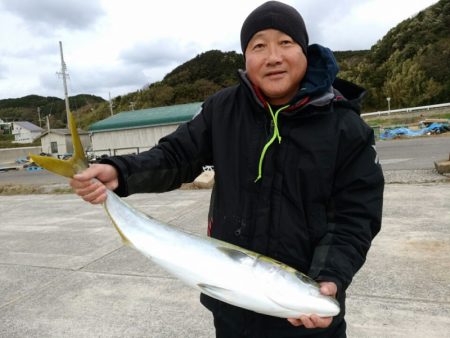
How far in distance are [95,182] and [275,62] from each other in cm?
94

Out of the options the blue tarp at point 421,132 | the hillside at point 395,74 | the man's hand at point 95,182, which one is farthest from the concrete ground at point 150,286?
the hillside at point 395,74

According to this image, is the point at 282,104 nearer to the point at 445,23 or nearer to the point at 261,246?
the point at 261,246

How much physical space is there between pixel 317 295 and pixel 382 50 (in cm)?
7349

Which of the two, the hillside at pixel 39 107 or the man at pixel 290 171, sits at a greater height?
the hillside at pixel 39 107

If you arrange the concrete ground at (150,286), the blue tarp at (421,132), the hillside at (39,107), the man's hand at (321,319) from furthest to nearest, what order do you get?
the hillside at (39,107)
the blue tarp at (421,132)
the concrete ground at (150,286)
the man's hand at (321,319)

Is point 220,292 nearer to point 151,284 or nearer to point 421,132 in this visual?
point 151,284

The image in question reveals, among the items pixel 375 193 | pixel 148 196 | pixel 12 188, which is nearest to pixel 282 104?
pixel 375 193

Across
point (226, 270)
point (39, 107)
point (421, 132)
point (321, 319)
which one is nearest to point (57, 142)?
point (421, 132)

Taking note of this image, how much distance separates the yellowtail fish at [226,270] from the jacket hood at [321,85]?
0.69 meters

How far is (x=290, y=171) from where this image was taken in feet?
5.81

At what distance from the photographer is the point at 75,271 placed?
15.0ft

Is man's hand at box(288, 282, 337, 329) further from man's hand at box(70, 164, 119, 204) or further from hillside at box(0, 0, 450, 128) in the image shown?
hillside at box(0, 0, 450, 128)

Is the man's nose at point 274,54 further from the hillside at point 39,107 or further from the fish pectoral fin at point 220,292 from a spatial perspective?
the hillside at point 39,107

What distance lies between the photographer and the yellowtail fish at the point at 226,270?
62.1 inches
